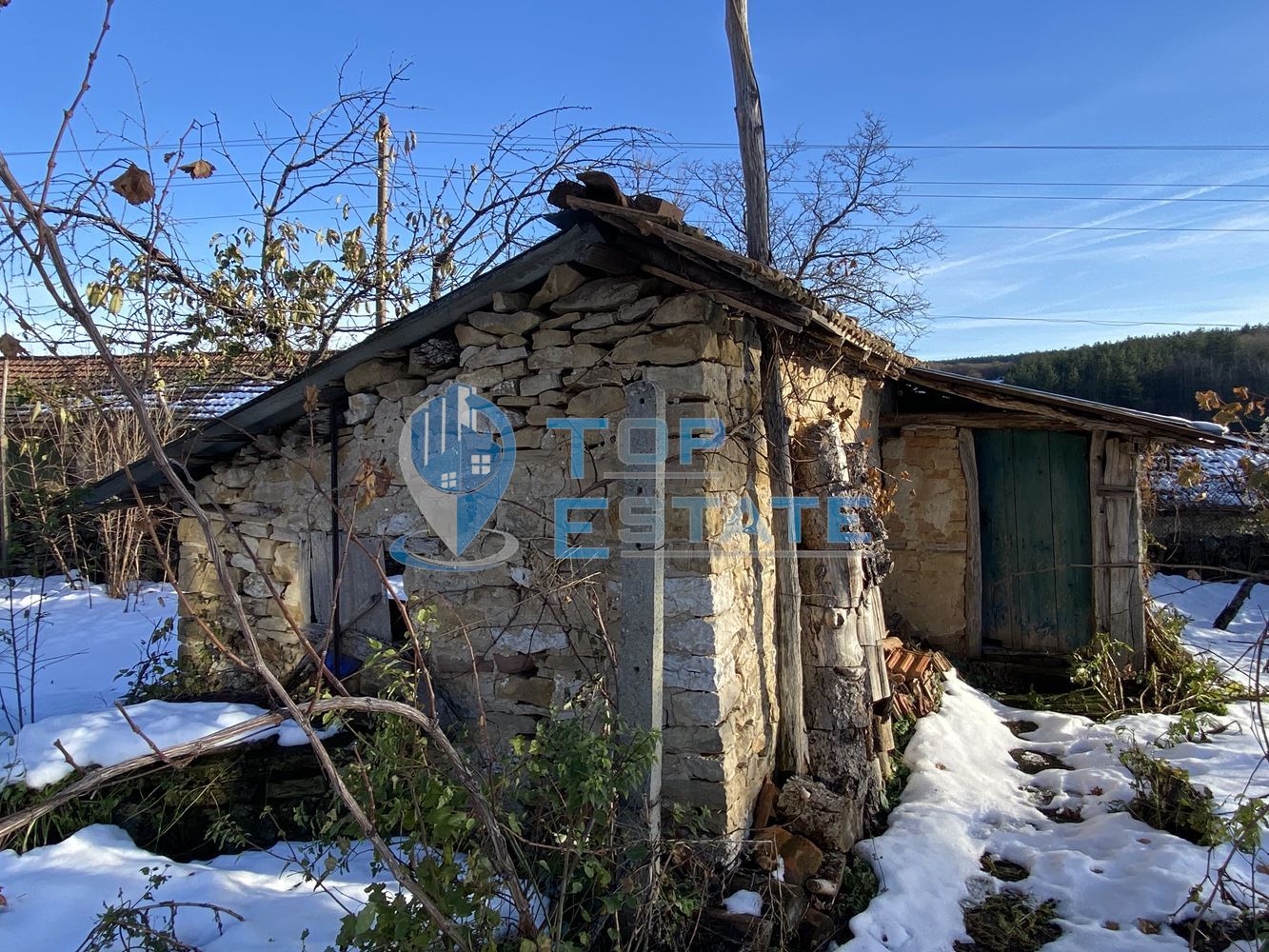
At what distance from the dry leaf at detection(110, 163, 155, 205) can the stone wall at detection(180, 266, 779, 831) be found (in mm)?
2044

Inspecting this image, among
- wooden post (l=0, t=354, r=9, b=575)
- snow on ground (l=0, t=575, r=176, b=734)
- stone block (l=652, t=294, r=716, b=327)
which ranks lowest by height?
snow on ground (l=0, t=575, r=176, b=734)

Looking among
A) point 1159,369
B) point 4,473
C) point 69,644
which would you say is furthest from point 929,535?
point 1159,369

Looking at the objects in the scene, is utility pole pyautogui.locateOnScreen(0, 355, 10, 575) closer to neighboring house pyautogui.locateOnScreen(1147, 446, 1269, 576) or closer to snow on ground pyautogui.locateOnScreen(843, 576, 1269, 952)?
snow on ground pyautogui.locateOnScreen(843, 576, 1269, 952)

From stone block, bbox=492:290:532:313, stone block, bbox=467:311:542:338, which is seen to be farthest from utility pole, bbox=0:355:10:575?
stone block, bbox=492:290:532:313

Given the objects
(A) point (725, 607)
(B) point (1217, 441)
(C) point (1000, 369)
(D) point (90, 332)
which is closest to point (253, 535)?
(A) point (725, 607)

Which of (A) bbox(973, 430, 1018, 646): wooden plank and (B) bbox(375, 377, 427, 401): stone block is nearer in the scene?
(B) bbox(375, 377, 427, 401): stone block

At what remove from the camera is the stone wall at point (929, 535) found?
6953 mm

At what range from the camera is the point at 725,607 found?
11.8ft

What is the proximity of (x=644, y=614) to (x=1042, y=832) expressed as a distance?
296 cm

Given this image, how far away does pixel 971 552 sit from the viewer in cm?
690

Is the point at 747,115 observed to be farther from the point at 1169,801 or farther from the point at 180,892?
the point at 180,892

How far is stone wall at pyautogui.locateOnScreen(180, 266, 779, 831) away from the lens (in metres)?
3.45

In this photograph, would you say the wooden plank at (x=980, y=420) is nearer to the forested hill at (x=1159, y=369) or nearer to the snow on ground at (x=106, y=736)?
the snow on ground at (x=106, y=736)

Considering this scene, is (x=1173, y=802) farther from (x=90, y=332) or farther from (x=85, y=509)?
(x=85, y=509)
